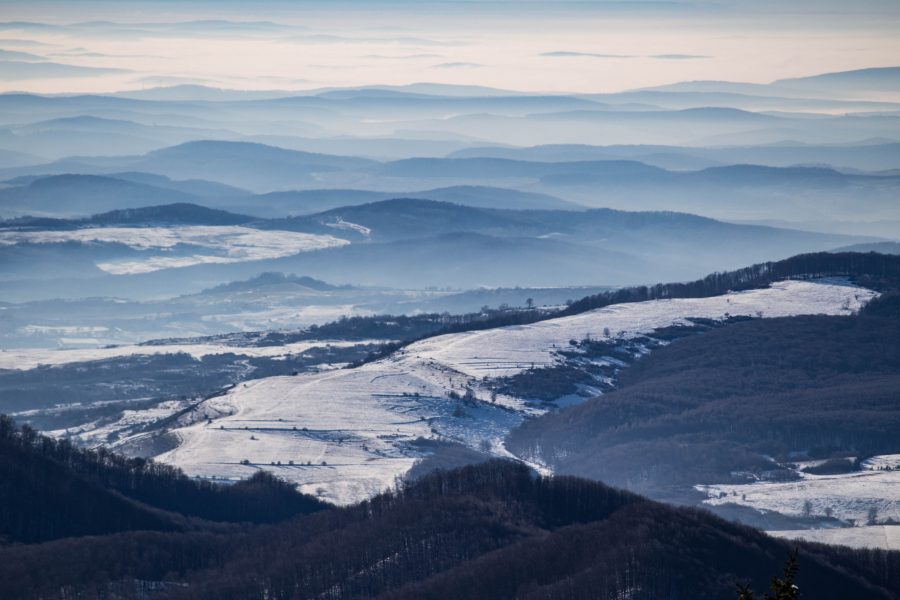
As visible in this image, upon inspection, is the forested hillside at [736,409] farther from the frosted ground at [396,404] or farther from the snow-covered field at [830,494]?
the frosted ground at [396,404]

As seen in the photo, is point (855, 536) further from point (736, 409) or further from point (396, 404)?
point (396, 404)

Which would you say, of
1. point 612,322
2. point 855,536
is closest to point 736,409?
point 612,322

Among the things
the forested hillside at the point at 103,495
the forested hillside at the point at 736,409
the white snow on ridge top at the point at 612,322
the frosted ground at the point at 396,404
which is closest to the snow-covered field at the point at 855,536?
the forested hillside at the point at 736,409

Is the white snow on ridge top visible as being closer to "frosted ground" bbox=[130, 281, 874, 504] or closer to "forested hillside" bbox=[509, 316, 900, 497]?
"frosted ground" bbox=[130, 281, 874, 504]

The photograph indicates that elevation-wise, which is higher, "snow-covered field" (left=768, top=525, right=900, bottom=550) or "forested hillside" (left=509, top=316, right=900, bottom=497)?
"forested hillside" (left=509, top=316, right=900, bottom=497)

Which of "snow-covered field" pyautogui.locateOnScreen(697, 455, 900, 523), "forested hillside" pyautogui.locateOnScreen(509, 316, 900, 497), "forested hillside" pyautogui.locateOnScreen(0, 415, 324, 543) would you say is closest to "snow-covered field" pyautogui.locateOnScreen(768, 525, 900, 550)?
"snow-covered field" pyautogui.locateOnScreen(697, 455, 900, 523)
